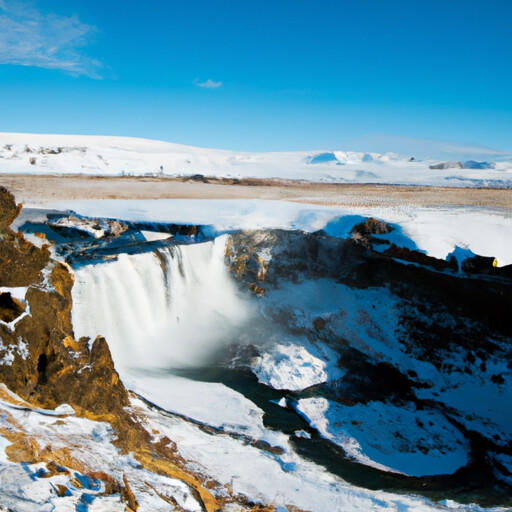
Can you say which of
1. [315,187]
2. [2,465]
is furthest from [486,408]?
[2,465]

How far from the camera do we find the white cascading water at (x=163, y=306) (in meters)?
7.27

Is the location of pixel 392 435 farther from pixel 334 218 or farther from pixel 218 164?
pixel 218 164

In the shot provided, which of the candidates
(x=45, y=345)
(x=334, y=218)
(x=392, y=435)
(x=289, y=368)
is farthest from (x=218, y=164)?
(x=392, y=435)

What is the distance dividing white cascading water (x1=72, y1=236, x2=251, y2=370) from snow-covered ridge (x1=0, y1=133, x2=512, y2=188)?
266cm

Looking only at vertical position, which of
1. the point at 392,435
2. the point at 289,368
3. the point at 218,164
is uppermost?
→ the point at 218,164

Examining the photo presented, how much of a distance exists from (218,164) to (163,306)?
5.27 meters

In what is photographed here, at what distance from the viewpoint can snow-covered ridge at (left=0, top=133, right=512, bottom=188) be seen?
9773 millimetres

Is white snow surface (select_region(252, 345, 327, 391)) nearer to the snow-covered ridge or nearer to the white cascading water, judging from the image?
the white cascading water

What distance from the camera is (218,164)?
480 inches

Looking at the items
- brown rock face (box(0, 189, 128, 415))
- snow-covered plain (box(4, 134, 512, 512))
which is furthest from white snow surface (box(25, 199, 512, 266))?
brown rock face (box(0, 189, 128, 415))

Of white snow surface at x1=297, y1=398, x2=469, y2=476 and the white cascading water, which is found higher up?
the white cascading water

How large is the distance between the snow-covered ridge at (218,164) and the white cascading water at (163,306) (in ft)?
8.72

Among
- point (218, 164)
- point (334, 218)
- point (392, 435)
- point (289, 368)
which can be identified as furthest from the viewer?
point (218, 164)

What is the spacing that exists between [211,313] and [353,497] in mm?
4673
